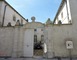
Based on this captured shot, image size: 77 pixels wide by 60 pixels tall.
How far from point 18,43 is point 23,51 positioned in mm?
1089

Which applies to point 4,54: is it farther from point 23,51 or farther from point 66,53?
point 66,53

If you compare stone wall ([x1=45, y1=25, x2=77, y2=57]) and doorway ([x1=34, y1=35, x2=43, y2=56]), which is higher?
stone wall ([x1=45, y1=25, x2=77, y2=57])

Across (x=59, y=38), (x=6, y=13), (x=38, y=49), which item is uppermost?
(x=6, y=13)

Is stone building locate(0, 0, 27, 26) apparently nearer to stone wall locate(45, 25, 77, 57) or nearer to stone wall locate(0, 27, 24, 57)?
stone wall locate(0, 27, 24, 57)

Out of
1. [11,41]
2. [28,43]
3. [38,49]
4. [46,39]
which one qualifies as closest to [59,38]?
[46,39]

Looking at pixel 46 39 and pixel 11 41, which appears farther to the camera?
pixel 11 41

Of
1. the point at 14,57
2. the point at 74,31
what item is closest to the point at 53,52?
the point at 74,31

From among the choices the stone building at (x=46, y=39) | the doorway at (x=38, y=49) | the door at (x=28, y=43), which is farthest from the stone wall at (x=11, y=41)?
the doorway at (x=38, y=49)

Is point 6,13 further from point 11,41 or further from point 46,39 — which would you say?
point 46,39

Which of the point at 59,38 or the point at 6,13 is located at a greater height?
Result: the point at 6,13

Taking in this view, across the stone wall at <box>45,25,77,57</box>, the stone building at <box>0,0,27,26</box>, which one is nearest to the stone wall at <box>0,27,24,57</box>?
the stone building at <box>0,0,27,26</box>

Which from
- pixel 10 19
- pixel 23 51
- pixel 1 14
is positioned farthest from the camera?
pixel 10 19

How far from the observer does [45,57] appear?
11.7 m

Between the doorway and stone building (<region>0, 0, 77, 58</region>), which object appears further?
the doorway
